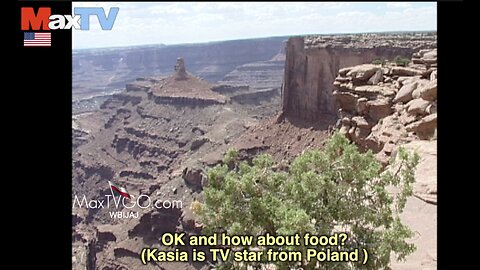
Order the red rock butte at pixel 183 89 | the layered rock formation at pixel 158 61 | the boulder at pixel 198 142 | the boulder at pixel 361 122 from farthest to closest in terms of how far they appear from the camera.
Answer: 1. the layered rock formation at pixel 158 61
2. the red rock butte at pixel 183 89
3. the boulder at pixel 198 142
4. the boulder at pixel 361 122

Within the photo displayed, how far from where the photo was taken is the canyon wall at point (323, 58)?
3569 centimetres

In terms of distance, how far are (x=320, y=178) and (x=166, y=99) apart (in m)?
71.2

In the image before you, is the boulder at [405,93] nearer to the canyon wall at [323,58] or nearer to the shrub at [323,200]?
the shrub at [323,200]

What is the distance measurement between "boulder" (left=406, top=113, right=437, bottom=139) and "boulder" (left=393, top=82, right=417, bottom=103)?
1.76 metres

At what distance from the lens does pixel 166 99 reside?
7806 cm

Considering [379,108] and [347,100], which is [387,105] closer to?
[379,108]

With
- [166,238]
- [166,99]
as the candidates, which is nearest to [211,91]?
[166,99]

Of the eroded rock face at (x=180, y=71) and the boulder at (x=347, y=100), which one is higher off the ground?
the eroded rock face at (x=180, y=71)
